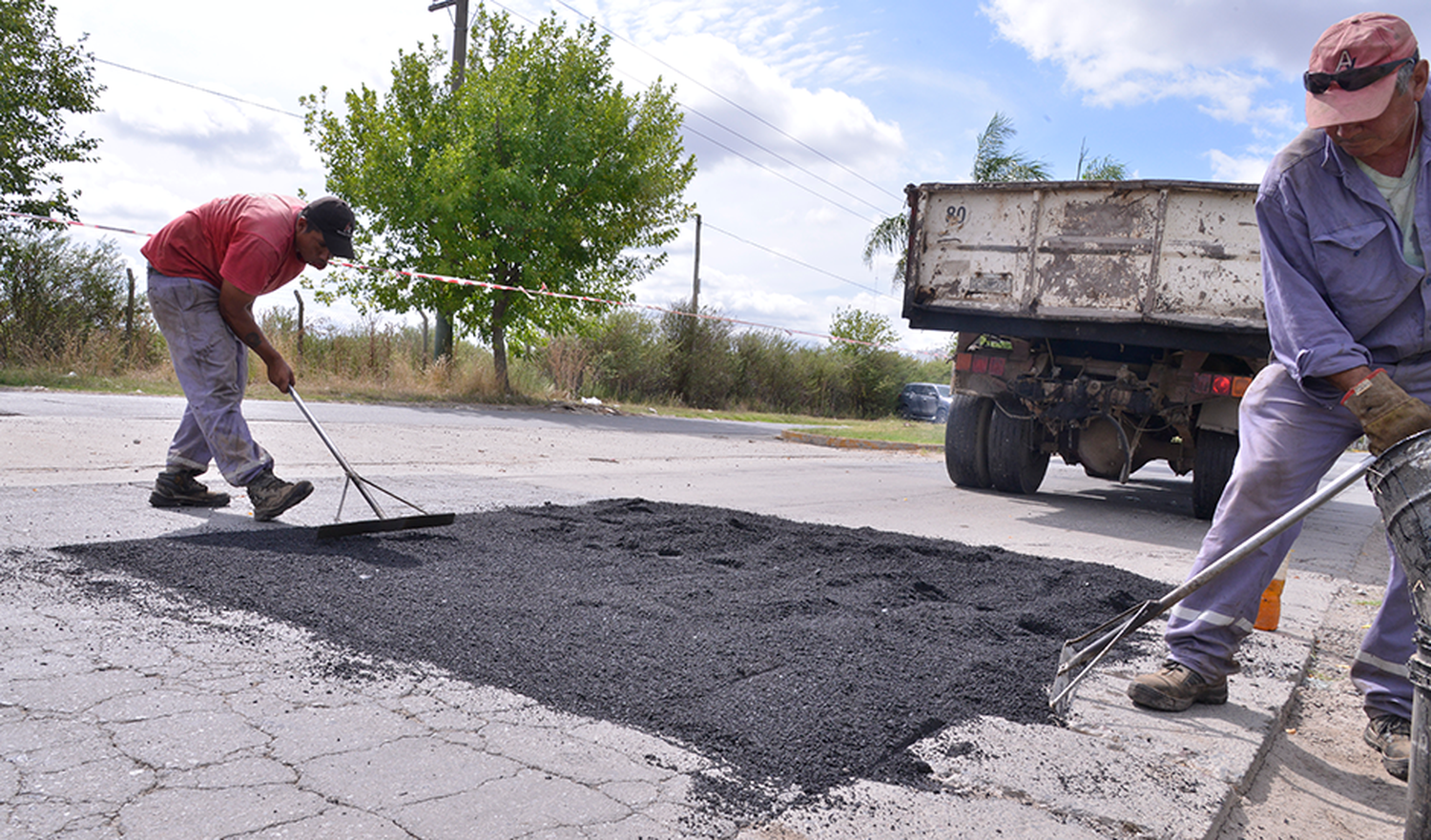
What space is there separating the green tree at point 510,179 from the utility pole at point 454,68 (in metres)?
0.29

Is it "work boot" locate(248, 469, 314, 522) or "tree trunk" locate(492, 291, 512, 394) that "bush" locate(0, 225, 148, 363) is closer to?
"tree trunk" locate(492, 291, 512, 394)

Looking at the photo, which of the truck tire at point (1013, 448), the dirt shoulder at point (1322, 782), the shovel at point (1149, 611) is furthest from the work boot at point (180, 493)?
the truck tire at point (1013, 448)

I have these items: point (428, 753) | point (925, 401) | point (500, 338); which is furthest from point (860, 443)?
point (925, 401)

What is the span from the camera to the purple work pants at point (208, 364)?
4.78m

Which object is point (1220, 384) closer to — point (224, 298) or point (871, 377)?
point (224, 298)

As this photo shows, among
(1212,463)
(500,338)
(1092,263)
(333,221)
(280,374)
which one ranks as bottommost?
(1212,463)

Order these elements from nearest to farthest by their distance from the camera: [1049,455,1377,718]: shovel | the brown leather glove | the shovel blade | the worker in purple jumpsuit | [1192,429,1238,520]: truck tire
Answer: the brown leather glove → [1049,455,1377,718]: shovel → the worker in purple jumpsuit → the shovel blade → [1192,429,1238,520]: truck tire

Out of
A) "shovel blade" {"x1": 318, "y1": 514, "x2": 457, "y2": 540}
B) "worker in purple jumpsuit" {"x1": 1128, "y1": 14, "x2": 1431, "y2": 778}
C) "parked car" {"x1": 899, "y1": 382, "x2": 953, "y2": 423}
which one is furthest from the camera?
"parked car" {"x1": 899, "y1": 382, "x2": 953, "y2": 423}

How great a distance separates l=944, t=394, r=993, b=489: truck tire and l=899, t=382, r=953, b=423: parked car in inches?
917

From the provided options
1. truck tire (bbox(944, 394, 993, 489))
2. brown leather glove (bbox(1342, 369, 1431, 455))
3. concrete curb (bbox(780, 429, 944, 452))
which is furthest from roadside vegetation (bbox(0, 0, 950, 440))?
brown leather glove (bbox(1342, 369, 1431, 455))

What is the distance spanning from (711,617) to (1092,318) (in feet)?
18.5

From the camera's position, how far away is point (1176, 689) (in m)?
2.90

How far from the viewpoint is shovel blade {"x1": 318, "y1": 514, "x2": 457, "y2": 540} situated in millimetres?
4335

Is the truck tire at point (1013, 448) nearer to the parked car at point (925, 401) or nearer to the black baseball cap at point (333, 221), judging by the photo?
the black baseball cap at point (333, 221)
